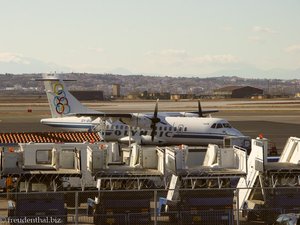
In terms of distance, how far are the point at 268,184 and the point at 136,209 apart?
588 cm

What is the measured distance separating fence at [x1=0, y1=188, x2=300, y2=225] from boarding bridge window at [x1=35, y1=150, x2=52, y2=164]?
5.34 m

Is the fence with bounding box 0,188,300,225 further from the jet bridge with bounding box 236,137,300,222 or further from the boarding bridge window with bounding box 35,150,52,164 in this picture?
the boarding bridge window with bounding box 35,150,52,164

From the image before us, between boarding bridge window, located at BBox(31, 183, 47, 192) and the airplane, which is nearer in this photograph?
boarding bridge window, located at BBox(31, 183, 47, 192)

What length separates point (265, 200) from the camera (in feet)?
83.7

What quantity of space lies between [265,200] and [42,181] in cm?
880

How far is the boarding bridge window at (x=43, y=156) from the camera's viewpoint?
Result: 30.4 m

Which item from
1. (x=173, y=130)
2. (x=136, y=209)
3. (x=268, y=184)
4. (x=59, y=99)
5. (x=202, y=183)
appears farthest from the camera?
(x=59, y=99)

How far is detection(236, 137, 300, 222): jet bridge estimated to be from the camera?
25.0m

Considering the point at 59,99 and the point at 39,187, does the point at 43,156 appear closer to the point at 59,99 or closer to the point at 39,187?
the point at 39,187

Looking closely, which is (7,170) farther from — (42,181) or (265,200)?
(265,200)

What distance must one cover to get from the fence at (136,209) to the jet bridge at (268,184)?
0.17ft

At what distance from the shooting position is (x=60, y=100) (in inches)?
2562

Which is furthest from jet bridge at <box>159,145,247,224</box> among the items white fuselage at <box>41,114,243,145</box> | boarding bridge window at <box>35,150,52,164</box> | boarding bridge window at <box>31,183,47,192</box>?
white fuselage at <box>41,114,243,145</box>

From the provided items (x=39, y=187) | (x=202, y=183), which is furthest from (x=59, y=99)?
(x=202, y=183)
